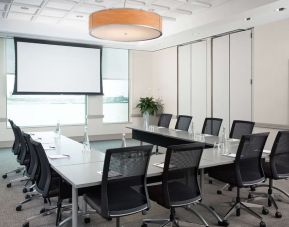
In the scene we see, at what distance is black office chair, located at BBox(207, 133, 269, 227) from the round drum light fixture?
1879mm

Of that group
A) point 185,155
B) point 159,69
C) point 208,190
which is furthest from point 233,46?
point 185,155

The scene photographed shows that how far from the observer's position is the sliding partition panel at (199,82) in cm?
845

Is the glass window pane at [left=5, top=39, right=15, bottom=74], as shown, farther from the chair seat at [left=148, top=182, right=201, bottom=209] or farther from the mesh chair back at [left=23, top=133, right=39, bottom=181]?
the chair seat at [left=148, top=182, right=201, bottom=209]

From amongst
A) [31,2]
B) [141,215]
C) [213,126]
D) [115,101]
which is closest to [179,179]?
[141,215]

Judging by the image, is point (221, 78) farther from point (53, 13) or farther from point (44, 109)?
point (44, 109)

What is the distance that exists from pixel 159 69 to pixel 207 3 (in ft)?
13.9

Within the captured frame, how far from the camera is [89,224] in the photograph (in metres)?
3.37

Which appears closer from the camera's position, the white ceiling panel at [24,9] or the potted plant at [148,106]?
the white ceiling panel at [24,9]

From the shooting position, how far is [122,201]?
2639 millimetres

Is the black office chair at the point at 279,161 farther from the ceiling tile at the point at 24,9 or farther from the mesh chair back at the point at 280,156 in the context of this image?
the ceiling tile at the point at 24,9

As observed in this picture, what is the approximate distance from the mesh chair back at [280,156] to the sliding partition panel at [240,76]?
3.39m

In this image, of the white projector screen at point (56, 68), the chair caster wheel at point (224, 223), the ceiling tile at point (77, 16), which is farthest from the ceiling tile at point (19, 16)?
the chair caster wheel at point (224, 223)

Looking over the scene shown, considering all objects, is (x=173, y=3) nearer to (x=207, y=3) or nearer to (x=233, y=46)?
(x=207, y=3)

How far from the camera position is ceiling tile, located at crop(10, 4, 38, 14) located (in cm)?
635
